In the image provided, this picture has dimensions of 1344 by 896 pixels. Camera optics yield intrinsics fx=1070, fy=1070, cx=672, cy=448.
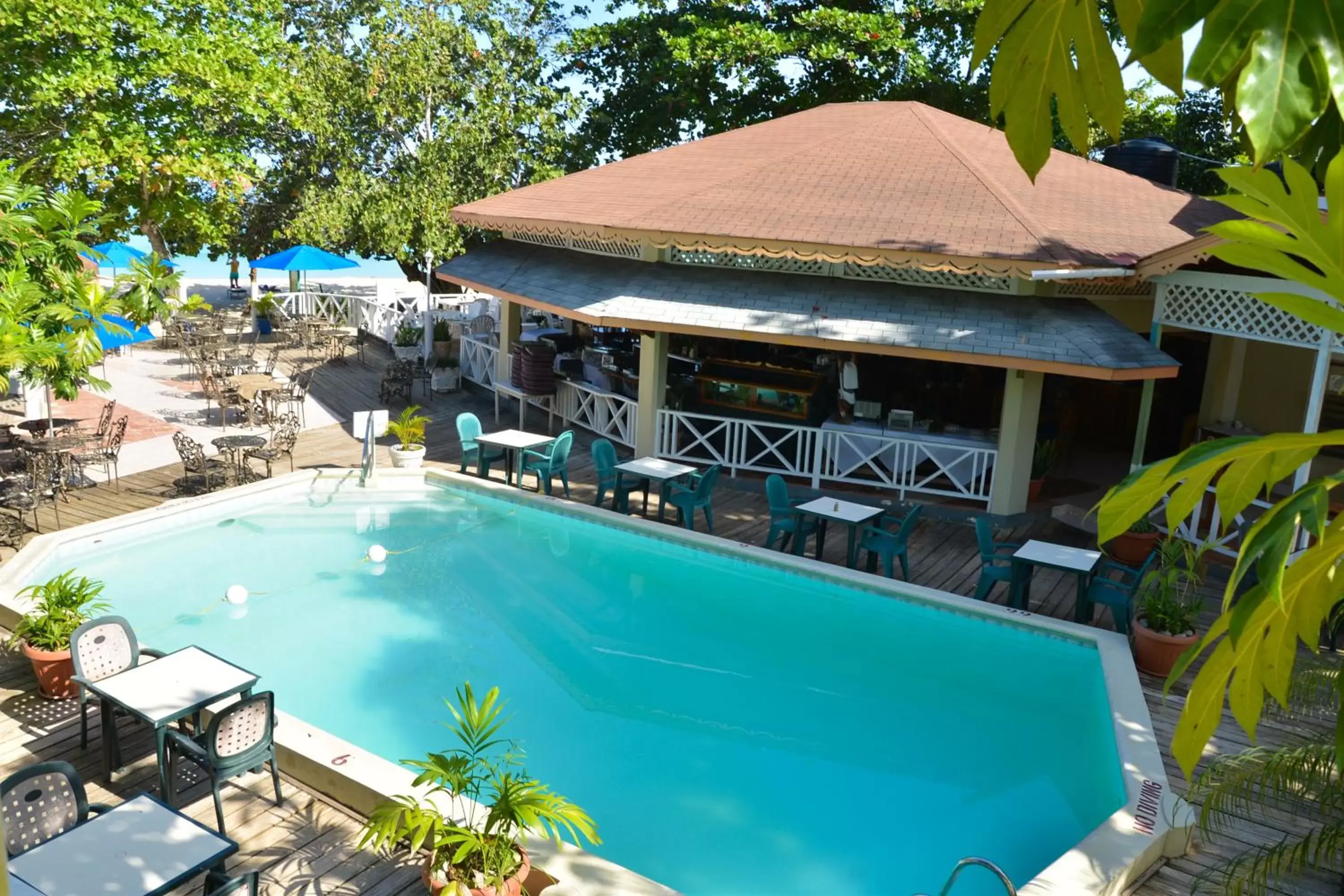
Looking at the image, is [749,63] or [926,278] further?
[749,63]

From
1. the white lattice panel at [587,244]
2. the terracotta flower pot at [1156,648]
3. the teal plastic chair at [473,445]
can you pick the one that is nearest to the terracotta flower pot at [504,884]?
the terracotta flower pot at [1156,648]

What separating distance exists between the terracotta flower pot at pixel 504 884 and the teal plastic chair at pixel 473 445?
10.1 m

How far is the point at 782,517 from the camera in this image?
14.0 meters

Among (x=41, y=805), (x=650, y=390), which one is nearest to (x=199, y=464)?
(x=650, y=390)

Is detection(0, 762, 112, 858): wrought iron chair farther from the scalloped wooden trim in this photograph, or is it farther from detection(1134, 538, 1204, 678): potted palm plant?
the scalloped wooden trim

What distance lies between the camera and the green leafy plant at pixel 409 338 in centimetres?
2441

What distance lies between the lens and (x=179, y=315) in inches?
1106

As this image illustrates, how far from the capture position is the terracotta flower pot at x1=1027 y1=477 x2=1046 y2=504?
16.2 metres

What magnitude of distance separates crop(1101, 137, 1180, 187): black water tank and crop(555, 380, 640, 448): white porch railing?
37.6 feet

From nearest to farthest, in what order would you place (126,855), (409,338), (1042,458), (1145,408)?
1. (126,855)
2. (1145,408)
3. (1042,458)
4. (409,338)

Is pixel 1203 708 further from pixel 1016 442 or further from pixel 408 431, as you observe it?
pixel 408 431

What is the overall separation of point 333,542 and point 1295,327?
1240cm

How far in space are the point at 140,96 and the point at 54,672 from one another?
16115 mm

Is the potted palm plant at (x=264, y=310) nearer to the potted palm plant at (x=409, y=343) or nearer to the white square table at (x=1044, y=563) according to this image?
the potted palm plant at (x=409, y=343)
